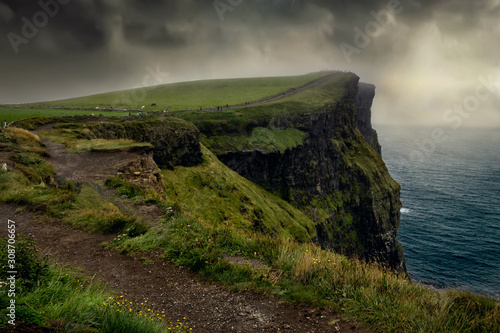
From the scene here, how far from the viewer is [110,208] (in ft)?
43.7

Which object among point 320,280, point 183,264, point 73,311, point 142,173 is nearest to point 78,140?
point 142,173

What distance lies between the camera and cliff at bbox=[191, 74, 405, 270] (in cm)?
6178

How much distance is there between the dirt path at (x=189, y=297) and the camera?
668cm

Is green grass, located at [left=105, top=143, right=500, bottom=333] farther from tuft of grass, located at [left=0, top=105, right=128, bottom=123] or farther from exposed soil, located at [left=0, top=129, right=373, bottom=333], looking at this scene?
tuft of grass, located at [left=0, top=105, right=128, bottom=123]

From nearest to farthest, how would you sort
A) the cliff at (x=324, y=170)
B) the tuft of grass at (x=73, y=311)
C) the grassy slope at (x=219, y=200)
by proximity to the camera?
1. the tuft of grass at (x=73, y=311)
2. the grassy slope at (x=219, y=200)
3. the cliff at (x=324, y=170)

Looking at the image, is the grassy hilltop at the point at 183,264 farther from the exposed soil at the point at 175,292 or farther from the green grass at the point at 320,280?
the exposed soil at the point at 175,292

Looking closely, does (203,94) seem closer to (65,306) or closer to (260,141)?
(260,141)

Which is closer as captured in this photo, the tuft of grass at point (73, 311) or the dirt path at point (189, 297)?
the tuft of grass at point (73, 311)

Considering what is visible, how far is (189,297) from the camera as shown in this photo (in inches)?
299

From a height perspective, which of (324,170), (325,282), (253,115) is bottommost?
(324,170)

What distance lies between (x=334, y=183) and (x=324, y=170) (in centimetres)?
590

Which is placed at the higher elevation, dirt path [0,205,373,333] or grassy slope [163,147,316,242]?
dirt path [0,205,373,333]

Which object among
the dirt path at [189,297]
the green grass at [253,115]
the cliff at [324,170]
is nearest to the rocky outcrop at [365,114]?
the cliff at [324,170]

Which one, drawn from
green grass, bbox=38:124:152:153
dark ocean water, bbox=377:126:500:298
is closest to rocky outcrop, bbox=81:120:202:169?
green grass, bbox=38:124:152:153
